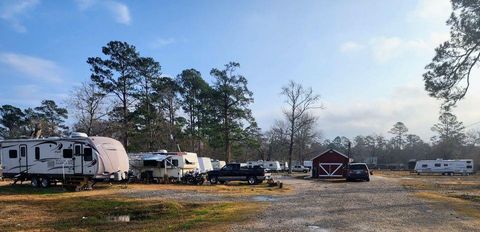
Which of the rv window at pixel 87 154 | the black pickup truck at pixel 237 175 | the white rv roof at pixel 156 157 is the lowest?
the black pickup truck at pixel 237 175

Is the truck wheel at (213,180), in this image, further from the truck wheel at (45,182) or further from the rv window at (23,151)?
the rv window at (23,151)

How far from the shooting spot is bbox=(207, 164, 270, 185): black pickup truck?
115 feet

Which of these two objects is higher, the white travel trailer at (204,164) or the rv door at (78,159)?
the rv door at (78,159)

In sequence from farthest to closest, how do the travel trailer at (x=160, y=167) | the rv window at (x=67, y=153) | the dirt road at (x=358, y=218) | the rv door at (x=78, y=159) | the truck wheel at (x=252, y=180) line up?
the truck wheel at (x=252, y=180) → the travel trailer at (x=160, y=167) → the rv window at (x=67, y=153) → the rv door at (x=78, y=159) → the dirt road at (x=358, y=218)

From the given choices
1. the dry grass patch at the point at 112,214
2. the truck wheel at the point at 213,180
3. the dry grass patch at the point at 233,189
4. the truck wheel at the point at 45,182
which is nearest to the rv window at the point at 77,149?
the truck wheel at the point at 45,182

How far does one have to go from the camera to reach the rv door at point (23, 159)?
27.4m

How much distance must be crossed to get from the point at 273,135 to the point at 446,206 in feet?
259

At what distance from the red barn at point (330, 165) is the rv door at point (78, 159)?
95.3 ft

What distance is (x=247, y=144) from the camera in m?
63.9

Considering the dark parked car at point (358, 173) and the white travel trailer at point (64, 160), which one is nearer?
the white travel trailer at point (64, 160)

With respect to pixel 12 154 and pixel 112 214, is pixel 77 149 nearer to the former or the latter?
pixel 12 154

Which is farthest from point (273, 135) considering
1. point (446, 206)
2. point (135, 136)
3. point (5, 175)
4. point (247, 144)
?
point (446, 206)

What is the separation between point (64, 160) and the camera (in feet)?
86.3

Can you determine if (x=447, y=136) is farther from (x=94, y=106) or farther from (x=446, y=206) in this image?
(x=446, y=206)
